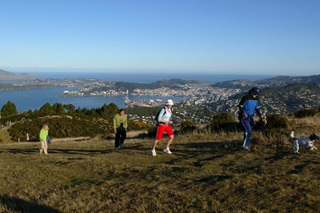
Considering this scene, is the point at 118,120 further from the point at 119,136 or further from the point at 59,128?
the point at 59,128

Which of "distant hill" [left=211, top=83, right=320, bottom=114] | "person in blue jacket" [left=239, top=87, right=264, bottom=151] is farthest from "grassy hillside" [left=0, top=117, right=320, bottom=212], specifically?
"distant hill" [left=211, top=83, right=320, bottom=114]

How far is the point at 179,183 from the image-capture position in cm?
602

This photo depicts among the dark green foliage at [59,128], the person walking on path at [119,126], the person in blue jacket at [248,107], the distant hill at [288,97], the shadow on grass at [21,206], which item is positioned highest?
the person in blue jacket at [248,107]

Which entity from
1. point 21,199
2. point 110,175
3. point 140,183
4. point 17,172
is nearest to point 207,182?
point 140,183

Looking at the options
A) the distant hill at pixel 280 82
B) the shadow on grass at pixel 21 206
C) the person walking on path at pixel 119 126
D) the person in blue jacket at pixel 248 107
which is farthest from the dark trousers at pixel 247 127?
the distant hill at pixel 280 82

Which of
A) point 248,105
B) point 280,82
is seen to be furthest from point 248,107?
point 280,82

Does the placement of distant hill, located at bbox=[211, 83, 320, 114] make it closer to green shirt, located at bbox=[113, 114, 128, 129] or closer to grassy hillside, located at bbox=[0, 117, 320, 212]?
green shirt, located at bbox=[113, 114, 128, 129]

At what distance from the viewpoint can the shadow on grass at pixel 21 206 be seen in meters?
5.51

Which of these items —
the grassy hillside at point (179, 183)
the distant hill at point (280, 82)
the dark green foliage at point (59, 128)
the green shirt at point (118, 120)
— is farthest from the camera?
the distant hill at point (280, 82)

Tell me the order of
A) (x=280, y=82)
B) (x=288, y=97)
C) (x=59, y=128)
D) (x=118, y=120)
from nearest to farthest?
1. (x=118, y=120)
2. (x=59, y=128)
3. (x=288, y=97)
4. (x=280, y=82)

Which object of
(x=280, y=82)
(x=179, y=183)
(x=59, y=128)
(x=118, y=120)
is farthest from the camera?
(x=280, y=82)

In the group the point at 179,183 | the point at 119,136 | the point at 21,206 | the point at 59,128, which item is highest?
the point at 179,183

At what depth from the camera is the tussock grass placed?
15.9 feet

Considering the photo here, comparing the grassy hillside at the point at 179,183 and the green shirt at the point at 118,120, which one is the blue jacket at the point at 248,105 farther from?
the green shirt at the point at 118,120
